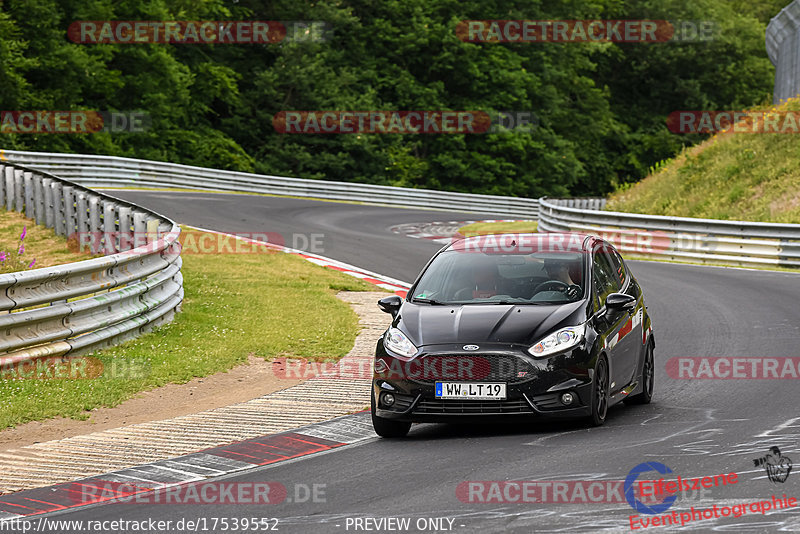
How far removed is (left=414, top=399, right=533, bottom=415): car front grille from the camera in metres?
8.72

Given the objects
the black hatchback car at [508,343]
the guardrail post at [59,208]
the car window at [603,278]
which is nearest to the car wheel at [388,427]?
the black hatchback car at [508,343]

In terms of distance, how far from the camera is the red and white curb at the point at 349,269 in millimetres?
19283

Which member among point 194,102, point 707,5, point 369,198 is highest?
point 707,5

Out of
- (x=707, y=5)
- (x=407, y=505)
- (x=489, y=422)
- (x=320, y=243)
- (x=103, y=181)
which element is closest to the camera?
(x=407, y=505)

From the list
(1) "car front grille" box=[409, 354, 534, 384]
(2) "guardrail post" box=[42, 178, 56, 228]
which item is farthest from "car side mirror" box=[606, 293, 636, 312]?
(2) "guardrail post" box=[42, 178, 56, 228]

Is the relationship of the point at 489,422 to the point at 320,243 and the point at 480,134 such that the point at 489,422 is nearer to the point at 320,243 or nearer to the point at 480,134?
the point at 320,243

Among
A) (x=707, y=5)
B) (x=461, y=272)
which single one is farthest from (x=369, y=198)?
(x=707, y=5)

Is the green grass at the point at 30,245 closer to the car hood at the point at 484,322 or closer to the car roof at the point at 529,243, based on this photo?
the car roof at the point at 529,243

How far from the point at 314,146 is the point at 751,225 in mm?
33608

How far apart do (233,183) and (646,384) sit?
3348 cm

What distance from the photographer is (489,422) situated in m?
9.05

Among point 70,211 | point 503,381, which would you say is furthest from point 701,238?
point 503,381

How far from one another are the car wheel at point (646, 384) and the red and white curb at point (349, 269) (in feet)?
24.6

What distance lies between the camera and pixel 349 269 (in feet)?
70.6
